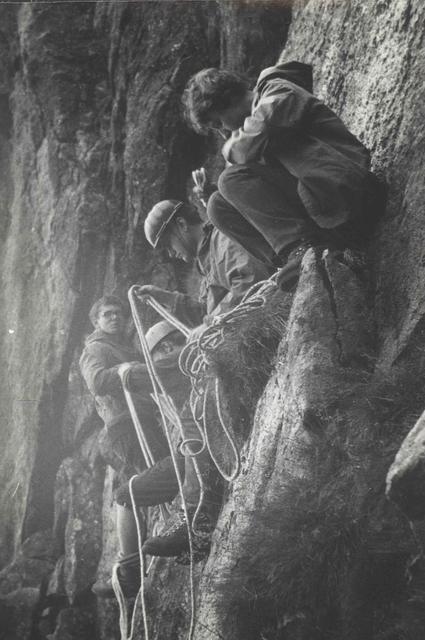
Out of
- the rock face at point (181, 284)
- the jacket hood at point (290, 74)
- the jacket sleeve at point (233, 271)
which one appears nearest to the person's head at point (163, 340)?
the jacket sleeve at point (233, 271)

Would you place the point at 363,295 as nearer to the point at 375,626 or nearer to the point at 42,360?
the point at 375,626

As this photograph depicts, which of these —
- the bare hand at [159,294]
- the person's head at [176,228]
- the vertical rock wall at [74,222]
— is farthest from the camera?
the vertical rock wall at [74,222]

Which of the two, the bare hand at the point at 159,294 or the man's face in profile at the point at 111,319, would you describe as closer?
the bare hand at the point at 159,294

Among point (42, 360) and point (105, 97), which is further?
point (105, 97)

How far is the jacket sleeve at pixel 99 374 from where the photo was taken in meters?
6.73

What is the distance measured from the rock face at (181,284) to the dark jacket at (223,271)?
3.57ft

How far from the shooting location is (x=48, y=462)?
8438 millimetres

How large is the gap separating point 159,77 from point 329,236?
458 cm

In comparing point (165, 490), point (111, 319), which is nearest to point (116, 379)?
point (111, 319)

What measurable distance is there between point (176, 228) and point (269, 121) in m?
1.86

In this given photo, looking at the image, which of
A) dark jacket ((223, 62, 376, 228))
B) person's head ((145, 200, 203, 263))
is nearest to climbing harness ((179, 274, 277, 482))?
dark jacket ((223, 62, 376, 228))

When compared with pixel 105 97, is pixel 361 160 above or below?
below

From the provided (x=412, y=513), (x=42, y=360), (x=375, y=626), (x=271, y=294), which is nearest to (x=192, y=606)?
(x=375, y=626)

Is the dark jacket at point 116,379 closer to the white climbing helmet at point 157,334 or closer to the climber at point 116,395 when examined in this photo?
the climber at point 116,395
